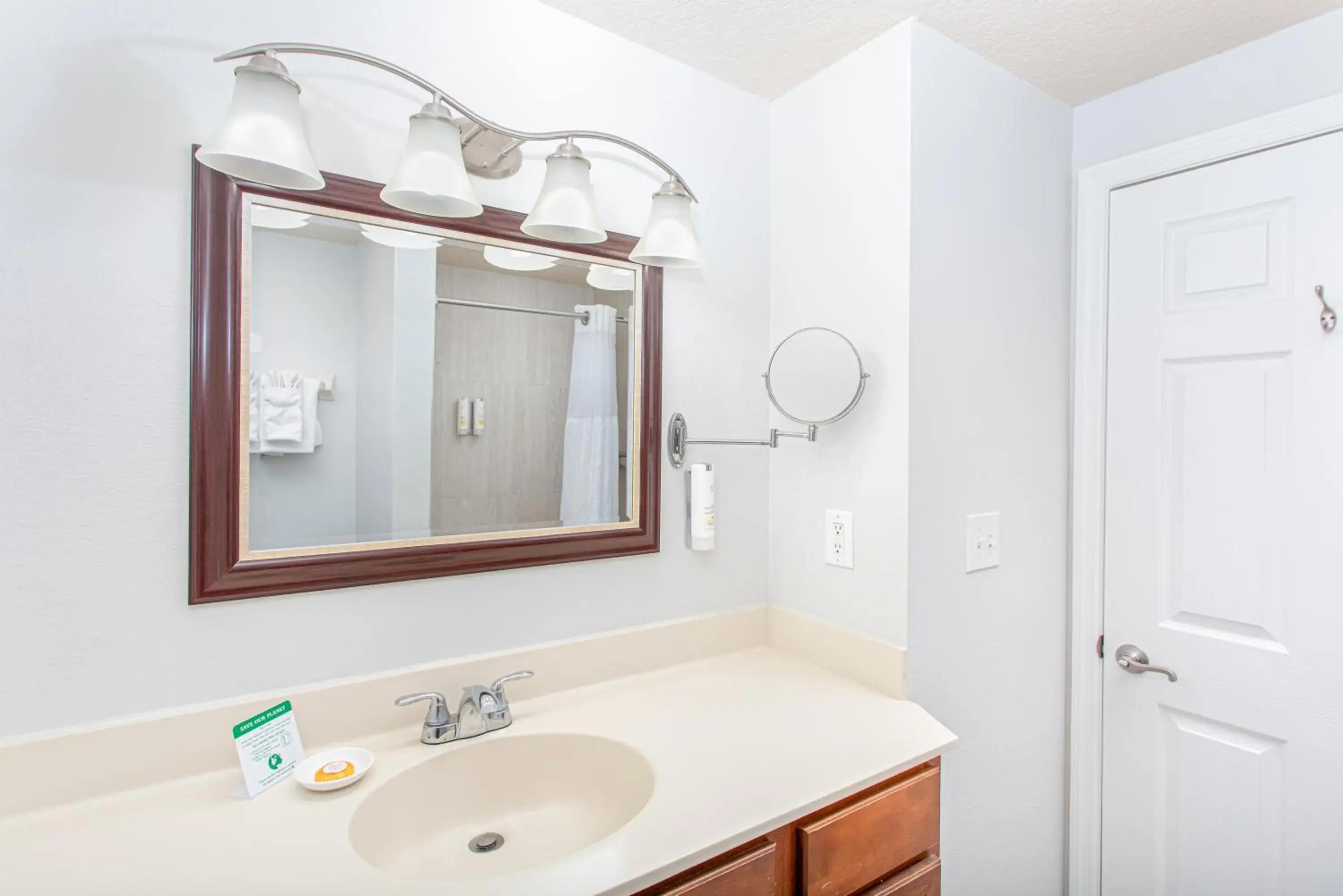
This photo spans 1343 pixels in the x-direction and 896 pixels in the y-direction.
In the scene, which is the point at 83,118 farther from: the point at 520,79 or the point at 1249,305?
the point at 1249,305

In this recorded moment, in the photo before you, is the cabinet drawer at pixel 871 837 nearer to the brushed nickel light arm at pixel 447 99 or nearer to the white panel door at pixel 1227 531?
the white panel door at pixel 1227 531

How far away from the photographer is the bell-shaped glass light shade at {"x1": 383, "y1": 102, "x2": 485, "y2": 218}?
101 centimetres

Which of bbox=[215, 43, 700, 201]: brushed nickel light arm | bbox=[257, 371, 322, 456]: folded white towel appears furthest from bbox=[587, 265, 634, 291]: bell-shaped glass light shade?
bbox=[257, 371, 322, 456]: folded white towel

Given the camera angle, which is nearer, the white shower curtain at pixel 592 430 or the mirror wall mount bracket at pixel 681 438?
the white shower curtain at pixel 592 430

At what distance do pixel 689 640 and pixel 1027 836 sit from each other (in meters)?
0.98

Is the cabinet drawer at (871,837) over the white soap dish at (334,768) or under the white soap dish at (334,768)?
under

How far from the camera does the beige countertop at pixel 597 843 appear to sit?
81cm

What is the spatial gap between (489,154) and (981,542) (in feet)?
4.43

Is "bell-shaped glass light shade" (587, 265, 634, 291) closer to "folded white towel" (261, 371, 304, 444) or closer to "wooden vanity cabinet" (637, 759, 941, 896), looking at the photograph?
"folded white towel" (261, 371, 304, 444)

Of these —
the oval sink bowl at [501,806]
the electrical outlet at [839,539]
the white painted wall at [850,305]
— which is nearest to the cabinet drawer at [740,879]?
the oval sink bowl at [501,806]

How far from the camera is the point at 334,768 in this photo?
102 centimetres

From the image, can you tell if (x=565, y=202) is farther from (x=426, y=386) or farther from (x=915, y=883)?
(x=915, y=883)

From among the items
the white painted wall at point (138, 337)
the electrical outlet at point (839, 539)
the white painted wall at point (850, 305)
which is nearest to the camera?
the white painted wall at point (138, 337)

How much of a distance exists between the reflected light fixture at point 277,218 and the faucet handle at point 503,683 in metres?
0.89
